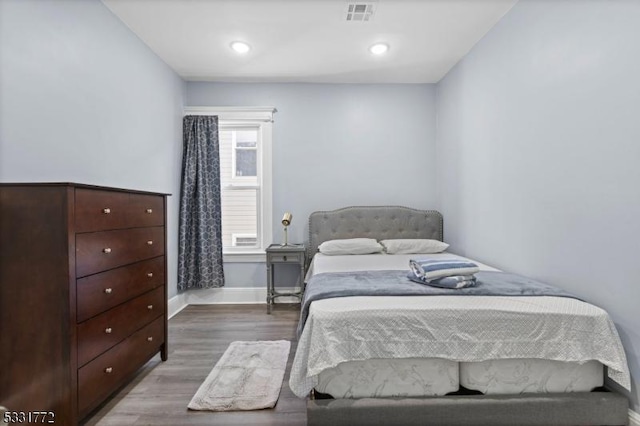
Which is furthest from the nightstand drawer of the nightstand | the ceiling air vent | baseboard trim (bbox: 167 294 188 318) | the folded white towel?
the ceiling air vent

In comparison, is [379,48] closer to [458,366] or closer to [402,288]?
[402,288]

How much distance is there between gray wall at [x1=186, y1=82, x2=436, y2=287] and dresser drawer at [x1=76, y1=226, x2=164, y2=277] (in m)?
1.75

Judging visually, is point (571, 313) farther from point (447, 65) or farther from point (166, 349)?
→ point (447, 65)

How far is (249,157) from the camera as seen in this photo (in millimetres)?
3910

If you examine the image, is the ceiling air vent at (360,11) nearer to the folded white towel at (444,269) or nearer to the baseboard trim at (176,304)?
the folded white towel at (444,269)

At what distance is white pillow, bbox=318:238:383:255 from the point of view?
Answer: 3.36 meters

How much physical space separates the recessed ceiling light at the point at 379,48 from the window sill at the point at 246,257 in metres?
2.51

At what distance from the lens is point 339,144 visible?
12.7ft

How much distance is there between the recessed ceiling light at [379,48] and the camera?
2.94m

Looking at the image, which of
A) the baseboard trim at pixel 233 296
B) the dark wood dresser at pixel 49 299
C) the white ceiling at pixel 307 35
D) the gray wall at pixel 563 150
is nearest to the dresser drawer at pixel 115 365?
the dark wood dresser at pixel 49 299

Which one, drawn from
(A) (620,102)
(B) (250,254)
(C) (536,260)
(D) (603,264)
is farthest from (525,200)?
(B) (250,254)

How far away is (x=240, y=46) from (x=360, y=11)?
119 cm

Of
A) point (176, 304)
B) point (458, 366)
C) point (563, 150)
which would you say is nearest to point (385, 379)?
point (458, 366)

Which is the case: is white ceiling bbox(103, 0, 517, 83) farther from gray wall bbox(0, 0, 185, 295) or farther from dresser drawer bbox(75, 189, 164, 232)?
dresser drawer bbox(75, 189, 164, 232)
